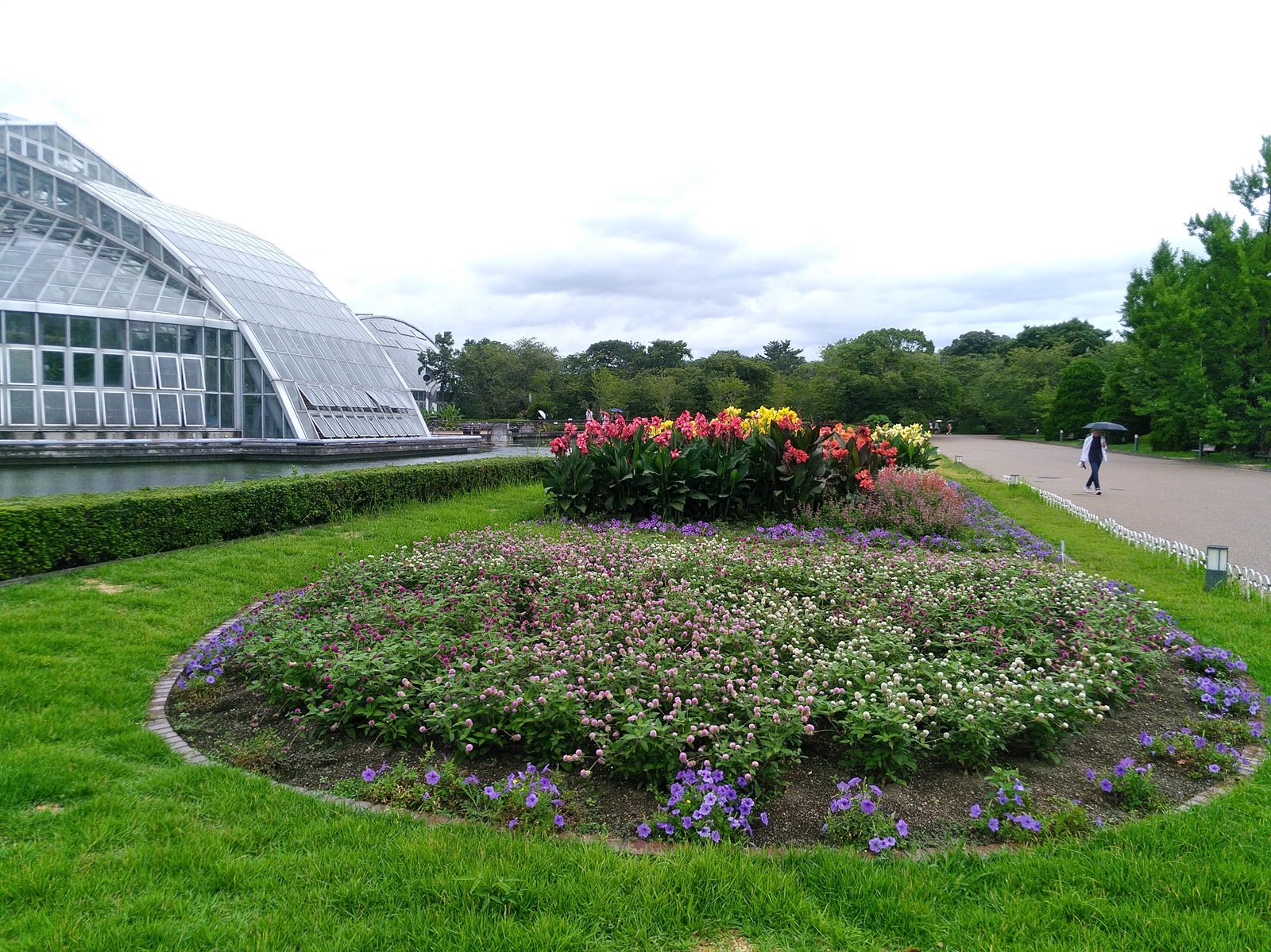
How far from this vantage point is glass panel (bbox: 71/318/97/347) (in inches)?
785

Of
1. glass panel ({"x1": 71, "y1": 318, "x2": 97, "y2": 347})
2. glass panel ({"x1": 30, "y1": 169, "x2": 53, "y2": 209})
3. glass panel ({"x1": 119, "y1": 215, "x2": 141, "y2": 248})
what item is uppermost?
glass panel ({"x1": 30, "y1": 169, "x2": 53, "y2": 209})

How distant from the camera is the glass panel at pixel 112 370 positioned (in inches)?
802

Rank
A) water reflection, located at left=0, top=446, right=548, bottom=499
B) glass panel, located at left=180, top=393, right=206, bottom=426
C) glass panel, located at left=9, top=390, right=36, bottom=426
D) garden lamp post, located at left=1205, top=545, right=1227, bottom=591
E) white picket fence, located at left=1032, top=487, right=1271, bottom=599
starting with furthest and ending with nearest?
glass panel, located at left=180, top=393, right=206, bottom=426
glass panel, located at left=9, top=390, right=36, bottom=426
water reflection, located at left=0, top=446, right=548, bottom=499
garden lamp post, located at left=1205, top=545, right=1227, bottom=591
white picket fence, located at left=1032, top=487, right=1271, bottom=599

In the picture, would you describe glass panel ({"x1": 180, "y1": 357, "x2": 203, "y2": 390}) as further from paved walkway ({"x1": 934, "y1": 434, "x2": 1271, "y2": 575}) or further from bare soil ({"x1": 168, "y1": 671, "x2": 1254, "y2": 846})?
paved walkway ({"x1": 934, "y1": 434, "x2": 1271, "y2": 575})

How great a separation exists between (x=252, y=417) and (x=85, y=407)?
4096mm

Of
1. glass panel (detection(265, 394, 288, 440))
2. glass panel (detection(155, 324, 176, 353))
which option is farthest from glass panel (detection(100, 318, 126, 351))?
glass panel (detection(265, 394, 288, 440))

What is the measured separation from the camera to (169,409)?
2125cm

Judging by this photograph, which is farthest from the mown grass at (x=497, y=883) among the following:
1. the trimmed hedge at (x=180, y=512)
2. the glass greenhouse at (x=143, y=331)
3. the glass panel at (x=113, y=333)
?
the glass panel at (x=113, y=333)

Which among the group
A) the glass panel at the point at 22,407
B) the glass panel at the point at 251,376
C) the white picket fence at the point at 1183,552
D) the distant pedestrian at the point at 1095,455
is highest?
the glass panel at the point at 251,376

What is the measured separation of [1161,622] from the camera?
4660mm

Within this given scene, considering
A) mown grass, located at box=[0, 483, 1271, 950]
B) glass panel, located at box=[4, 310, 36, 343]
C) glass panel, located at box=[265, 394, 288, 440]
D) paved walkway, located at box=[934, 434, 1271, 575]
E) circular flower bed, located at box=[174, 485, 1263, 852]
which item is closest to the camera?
mown grass, located at box=[0, 483, 1271, 950]

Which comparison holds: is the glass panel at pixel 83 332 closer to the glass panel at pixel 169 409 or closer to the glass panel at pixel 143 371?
the glass panel at pixel 143 371

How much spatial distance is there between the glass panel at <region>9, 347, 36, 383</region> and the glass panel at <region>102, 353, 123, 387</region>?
59.6 inches

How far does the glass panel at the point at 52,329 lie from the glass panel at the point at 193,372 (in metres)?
2.82
